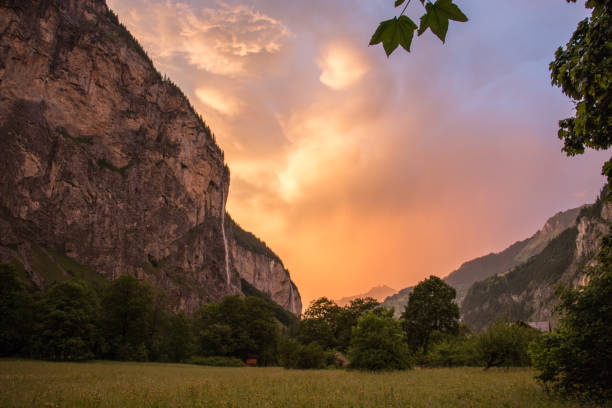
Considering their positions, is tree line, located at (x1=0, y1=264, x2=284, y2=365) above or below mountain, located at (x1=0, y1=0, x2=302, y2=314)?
below

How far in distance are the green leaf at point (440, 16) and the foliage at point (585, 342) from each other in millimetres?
9976

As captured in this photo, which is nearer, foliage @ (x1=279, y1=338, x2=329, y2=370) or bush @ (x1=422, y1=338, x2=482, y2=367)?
bush @ (x1=422, y1=338, x2=482, y2=367)

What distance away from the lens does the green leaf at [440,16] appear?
6.47 ft

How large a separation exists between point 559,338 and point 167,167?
15127cm

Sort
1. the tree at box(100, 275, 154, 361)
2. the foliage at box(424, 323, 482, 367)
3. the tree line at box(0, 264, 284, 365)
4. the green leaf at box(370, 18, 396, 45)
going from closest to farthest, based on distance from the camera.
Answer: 1. the green leaf at box(370, 18, 396, 45)
2. the foliage at box(424, 323, 482, 367)
3. the tree line at box(0, 264, 284, 365)
4. the tree at box(100, 275, 154, 361)

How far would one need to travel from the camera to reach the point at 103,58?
421ft

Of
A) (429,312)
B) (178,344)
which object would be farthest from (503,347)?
(178,344)

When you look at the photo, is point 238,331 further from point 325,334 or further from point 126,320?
point 126,320

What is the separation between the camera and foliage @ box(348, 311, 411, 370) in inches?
1077

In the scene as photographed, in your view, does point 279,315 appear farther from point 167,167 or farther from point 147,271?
point 167,167

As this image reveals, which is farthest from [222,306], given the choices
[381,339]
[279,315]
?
[279,315]

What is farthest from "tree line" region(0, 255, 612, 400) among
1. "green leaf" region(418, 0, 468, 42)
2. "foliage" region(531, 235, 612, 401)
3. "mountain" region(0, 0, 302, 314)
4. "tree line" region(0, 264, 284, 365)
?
"mountain" region(0, 0, 302, 314)

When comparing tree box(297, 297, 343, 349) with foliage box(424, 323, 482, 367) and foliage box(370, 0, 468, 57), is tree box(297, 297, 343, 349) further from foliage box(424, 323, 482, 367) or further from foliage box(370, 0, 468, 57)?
foliage box(370, 0, 468, 57)

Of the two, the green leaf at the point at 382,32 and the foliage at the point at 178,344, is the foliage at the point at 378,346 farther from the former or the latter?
the foliage at the point at 178,344
